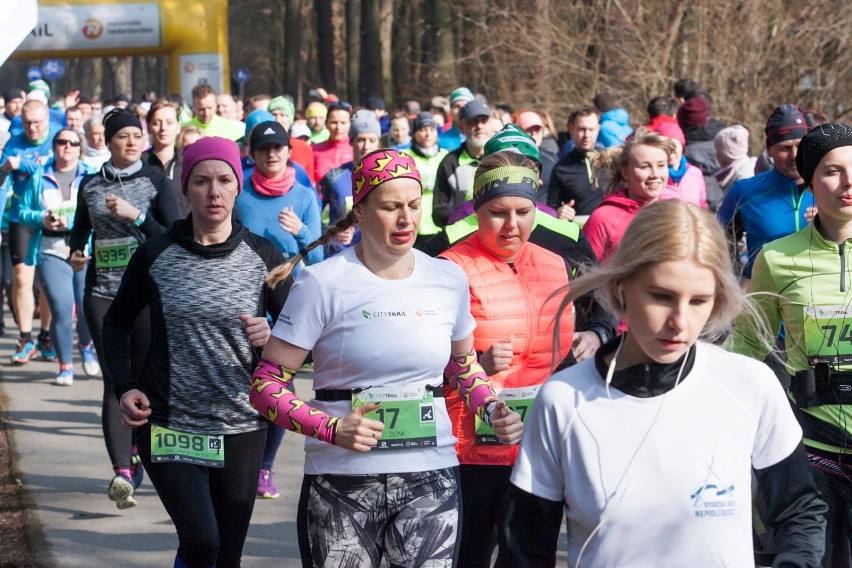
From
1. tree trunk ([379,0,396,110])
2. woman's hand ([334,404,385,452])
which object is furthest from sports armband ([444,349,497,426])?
tree trunk ([379,0,396,110])

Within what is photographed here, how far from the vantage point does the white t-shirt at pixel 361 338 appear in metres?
4.09

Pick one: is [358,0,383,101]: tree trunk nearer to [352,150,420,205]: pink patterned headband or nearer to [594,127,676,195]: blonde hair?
[594,127,676,195]: blonde hair

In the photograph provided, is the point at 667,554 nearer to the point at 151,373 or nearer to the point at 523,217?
the point at 523,217

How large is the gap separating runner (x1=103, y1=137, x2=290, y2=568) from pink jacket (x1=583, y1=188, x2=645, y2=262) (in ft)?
5.20

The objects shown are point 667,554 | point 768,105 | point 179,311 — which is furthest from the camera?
point 768,105

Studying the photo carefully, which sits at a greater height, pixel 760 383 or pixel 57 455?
pixel 760 383

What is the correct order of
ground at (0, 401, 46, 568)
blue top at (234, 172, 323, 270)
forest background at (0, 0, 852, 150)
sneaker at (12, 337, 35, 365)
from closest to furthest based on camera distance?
ground at (0, 401, 46, 568) → blue top at (234, 172, 323, 270) → sneaker at (12, 337, 35, 365) → forest background at (0, 0, 852, 150)

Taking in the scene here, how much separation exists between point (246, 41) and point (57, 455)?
→ 45.4 m

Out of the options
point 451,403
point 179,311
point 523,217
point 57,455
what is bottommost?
point 57,455

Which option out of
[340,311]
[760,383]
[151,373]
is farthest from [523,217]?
[760,383]

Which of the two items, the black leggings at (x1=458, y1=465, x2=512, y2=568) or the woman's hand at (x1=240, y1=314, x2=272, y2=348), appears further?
the woman's hand at (x1=240, y1=314, x2=272, y2=348)

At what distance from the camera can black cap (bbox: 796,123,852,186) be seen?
4.46m

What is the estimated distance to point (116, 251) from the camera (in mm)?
7527

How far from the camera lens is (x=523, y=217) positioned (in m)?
4.95
